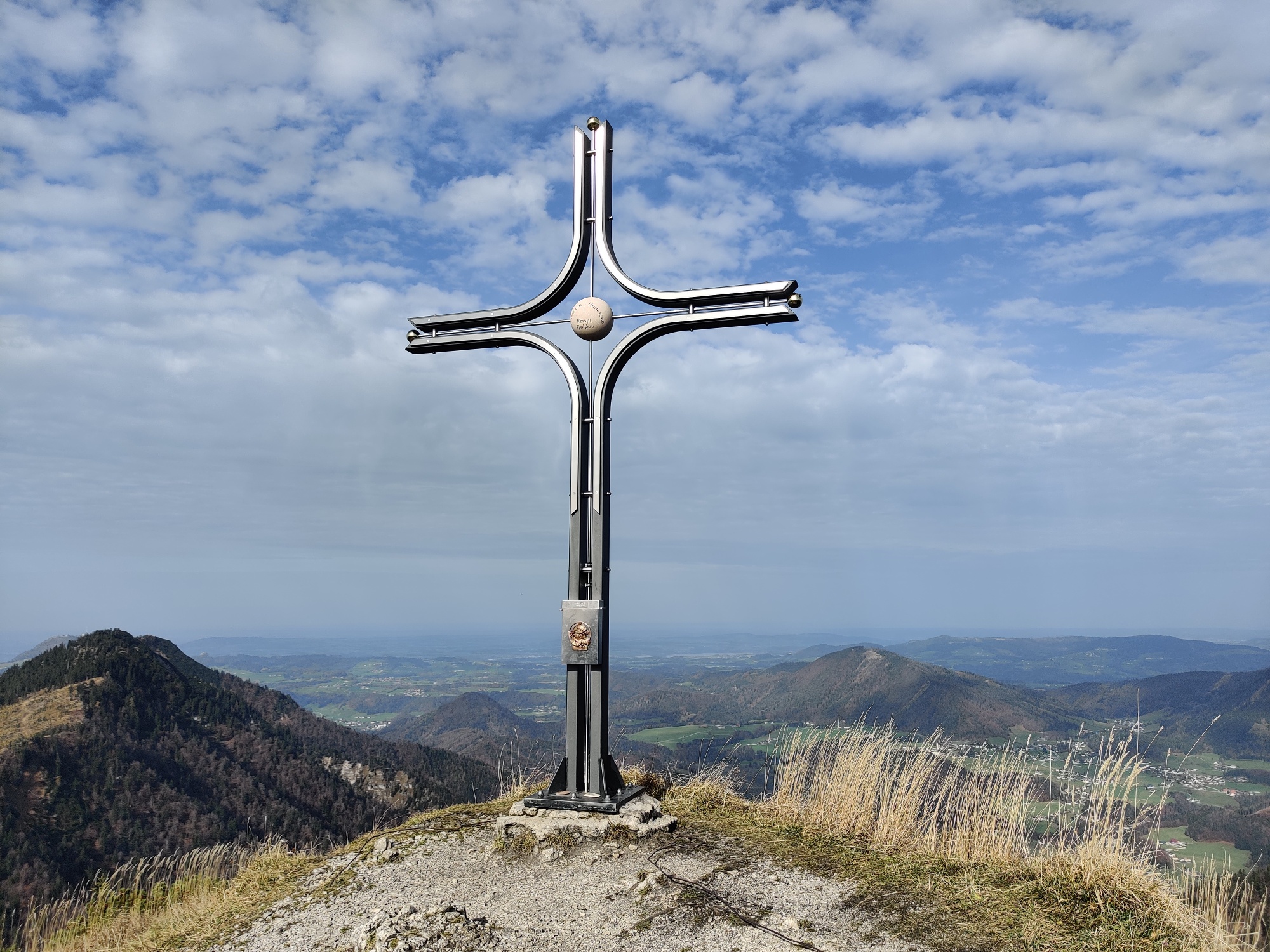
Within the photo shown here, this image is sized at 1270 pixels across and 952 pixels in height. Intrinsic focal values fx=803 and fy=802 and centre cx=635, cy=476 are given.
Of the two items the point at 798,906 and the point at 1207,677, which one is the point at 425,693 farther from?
the point at 798,906

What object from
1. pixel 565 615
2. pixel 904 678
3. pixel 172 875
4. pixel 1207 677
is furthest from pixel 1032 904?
pixel 1207 677

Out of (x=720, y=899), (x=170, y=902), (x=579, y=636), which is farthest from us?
(x=579, y=636)

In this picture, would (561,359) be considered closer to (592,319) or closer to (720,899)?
(592,319)

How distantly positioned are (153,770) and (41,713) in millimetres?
6343

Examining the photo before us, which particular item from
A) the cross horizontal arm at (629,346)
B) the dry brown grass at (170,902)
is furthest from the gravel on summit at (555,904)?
the cross horizontal arm at (629,346)

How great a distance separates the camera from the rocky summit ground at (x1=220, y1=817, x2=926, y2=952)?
5.25 meters

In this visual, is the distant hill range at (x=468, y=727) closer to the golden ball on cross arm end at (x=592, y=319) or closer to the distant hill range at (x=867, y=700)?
the distant hill range at (x=867, y=700)

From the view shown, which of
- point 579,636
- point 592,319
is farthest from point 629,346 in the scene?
point 579,636

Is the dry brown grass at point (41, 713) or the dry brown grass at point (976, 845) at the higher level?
the dry brown grass at point (976, 845)

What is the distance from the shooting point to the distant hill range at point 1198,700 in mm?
63688

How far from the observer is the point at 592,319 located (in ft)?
27.2

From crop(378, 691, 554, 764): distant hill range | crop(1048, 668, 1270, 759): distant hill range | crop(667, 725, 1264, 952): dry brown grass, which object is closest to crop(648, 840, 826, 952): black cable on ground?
crop(667, 725, 1264, 952): dry brown grass

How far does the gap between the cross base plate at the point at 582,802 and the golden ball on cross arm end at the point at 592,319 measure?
14.9 feet

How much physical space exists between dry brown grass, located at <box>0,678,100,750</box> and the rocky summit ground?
1401 inches
